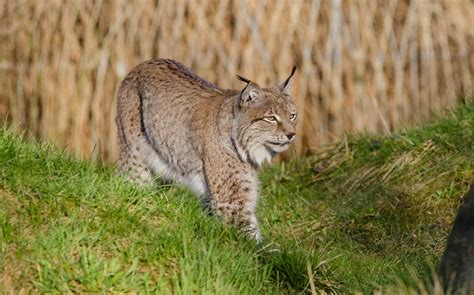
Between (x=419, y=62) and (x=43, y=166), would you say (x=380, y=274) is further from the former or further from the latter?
(x=419, y=62)

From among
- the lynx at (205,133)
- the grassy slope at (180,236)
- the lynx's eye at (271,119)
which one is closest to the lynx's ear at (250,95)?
the lynx at (205,133)

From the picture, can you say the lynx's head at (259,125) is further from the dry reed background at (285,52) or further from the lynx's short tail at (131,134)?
the dry reed background at (285,52)

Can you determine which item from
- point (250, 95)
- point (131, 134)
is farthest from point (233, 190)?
point (131, 134)

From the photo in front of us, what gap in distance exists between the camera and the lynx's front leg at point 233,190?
5.52 metres

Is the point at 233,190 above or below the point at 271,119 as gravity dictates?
below

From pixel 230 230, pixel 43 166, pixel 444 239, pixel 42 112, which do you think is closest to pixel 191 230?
pixel 230 230

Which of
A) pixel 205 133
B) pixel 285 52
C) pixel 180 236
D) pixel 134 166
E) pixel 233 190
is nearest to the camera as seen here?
pixel 180 236

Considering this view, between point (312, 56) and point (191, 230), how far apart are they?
4.00 m

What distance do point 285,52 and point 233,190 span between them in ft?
9.85

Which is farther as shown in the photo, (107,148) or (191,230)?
(107,148)

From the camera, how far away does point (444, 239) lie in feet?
19.0

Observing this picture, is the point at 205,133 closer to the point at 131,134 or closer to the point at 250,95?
the point at 250,95

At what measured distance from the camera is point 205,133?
5836 millimetres

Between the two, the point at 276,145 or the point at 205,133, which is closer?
the point at 276,145
